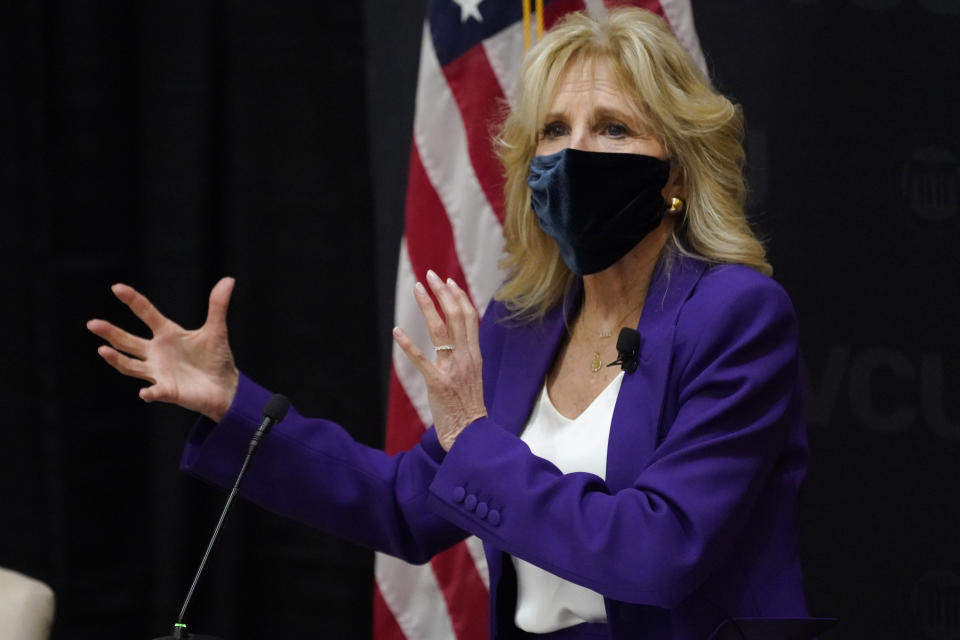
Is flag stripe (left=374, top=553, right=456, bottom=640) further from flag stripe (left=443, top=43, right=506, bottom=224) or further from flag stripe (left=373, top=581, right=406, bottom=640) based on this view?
flag stripe (left=443, top=43, right=506, bottom=224)

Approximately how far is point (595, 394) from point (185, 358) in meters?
0.63

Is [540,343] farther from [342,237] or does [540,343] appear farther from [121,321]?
[121,321]

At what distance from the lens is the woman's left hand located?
58.7 inches

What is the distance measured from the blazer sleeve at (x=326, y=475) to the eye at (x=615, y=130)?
562 millimetres

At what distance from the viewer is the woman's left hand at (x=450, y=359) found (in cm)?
149

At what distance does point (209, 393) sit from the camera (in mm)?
1761

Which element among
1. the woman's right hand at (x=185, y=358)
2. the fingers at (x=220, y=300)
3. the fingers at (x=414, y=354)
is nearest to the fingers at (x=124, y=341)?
the woman's right hand at (x=185, y=358)

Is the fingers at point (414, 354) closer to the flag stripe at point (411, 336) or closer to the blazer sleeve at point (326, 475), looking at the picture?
the blazer sleeve at point (326, 475)

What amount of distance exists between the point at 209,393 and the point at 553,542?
0.60 m

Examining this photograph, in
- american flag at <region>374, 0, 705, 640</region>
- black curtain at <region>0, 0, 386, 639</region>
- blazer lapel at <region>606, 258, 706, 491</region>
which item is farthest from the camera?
black curtain at <region>0, 0, 386, 639</region>

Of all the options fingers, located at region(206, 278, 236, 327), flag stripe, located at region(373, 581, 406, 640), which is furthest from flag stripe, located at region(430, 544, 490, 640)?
fingers, located at region(206, 278, 236, 327)

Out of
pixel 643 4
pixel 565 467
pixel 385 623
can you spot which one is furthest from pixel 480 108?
pixel 385 623

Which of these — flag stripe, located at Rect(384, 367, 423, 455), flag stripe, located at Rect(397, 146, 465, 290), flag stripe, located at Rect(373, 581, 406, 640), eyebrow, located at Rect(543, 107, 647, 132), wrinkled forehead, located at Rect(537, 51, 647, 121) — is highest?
wrinkled forehead, located at Rect(537, 51, 647, 121)

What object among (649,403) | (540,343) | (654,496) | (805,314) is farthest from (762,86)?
(654,496)
